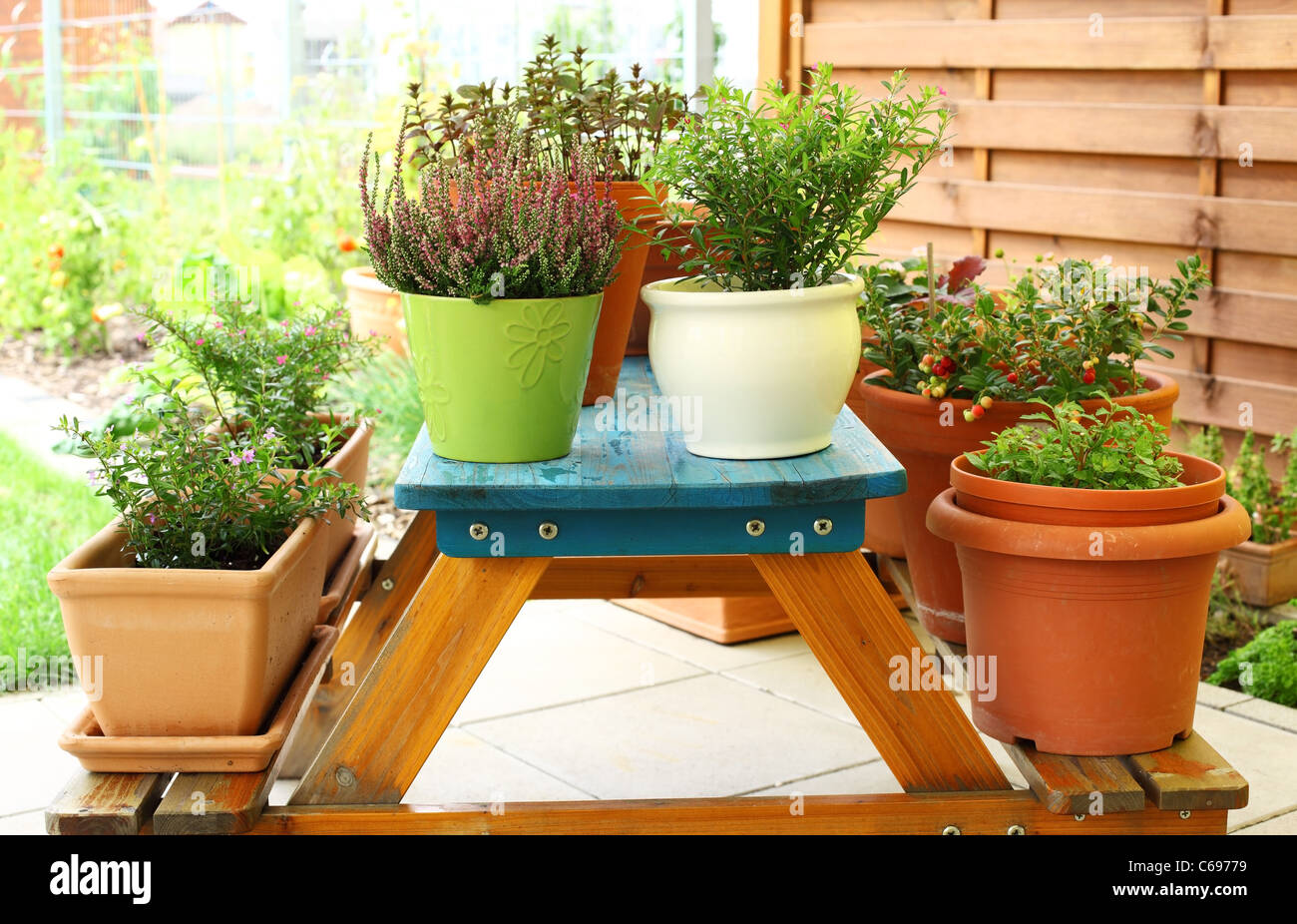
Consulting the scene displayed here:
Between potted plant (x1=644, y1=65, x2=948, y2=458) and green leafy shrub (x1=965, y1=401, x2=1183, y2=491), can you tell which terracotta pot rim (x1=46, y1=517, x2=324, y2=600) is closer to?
potted plant (x1=644, y1=65, x2=948, y2=458)

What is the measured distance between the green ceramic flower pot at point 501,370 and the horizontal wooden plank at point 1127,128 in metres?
2.05

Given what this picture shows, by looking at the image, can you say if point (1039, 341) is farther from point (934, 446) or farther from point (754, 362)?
point (754, 362)

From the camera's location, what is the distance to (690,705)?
9.25 ft

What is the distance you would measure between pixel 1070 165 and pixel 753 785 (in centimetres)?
206

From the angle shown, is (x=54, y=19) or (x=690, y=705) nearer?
(x=690, y=705)

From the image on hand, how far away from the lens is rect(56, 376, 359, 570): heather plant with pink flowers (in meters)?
1.86

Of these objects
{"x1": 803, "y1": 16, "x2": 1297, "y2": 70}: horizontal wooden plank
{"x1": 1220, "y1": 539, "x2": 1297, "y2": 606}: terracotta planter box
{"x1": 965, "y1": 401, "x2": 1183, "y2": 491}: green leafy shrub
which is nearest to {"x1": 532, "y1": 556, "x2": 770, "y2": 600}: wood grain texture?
{"x1": 965, "y1": 401, "x2": 1183, "y2": 491}: green leafy shrub

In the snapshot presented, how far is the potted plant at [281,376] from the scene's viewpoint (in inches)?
97.5

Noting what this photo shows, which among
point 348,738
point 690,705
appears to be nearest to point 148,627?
point 348,738

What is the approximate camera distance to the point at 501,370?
64.7 inches

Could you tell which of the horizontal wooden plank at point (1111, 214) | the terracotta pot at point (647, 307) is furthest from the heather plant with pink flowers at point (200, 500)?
the horizontal wooden plank at point (1111, 214)

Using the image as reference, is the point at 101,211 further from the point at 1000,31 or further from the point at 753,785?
the point at 753,785

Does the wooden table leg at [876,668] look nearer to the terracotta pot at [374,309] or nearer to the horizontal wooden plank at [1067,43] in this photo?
the horizontal wooden plank at [1067,43]
